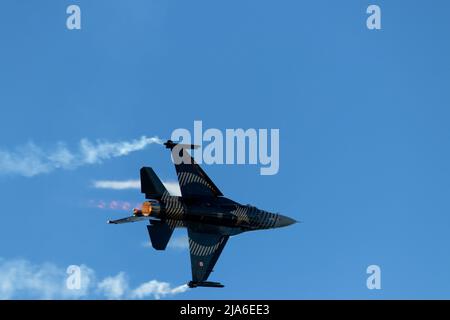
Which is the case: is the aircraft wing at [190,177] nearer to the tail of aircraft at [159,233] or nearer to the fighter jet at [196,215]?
the fighter jet at [196,215]

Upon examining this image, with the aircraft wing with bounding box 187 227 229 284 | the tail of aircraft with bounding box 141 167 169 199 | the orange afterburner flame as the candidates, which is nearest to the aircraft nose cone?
the aircraft wing with bounding box 187 227 229 284

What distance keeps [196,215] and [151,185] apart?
4.59 m

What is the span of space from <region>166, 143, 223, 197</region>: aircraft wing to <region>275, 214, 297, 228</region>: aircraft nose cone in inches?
230

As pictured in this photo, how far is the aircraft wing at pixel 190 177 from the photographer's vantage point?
81.0 metres

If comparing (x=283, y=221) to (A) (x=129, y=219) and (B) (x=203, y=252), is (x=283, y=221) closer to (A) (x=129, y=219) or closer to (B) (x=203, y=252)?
(B) (x=203, y=252)

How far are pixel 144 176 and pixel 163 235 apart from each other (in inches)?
200

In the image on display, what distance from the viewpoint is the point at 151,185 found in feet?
254

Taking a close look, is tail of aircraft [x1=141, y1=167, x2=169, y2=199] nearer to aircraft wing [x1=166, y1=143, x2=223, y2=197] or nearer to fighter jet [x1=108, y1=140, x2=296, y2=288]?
fighter jet [x1=108, y1=140, x2=296, y2=288]

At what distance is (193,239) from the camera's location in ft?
264

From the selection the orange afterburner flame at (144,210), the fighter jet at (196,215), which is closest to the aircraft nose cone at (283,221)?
the fighter jet at (196,215)

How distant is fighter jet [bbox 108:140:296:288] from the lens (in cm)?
7712
